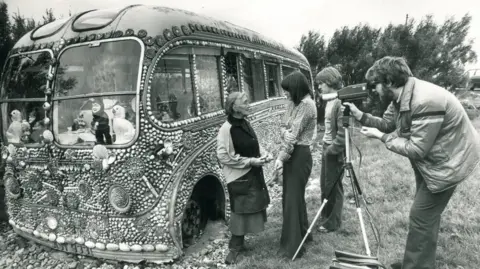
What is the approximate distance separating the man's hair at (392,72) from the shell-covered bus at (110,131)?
6.81 feet

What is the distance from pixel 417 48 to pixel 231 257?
37.2 feet

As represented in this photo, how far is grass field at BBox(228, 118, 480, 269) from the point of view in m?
3.60

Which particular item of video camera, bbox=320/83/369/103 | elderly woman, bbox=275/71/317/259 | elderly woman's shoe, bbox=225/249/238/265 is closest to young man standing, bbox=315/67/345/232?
elderly woman, bbox=275/71/317/259

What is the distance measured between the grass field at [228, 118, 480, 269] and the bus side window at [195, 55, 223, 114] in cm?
179

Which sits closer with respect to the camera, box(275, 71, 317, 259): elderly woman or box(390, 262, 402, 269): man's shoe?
box(390, 262, 402, 269): man's shoe

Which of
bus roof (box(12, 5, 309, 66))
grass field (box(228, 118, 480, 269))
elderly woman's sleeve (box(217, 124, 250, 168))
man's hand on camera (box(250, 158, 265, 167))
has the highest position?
bus roof (box(12, 5, 309, 66))

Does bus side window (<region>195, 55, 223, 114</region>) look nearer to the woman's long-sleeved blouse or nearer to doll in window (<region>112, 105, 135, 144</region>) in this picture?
doll in window (<region>112, 105, 135, 144</region>)

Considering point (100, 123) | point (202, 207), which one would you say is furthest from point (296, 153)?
point (100, 123)

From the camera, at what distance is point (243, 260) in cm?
377

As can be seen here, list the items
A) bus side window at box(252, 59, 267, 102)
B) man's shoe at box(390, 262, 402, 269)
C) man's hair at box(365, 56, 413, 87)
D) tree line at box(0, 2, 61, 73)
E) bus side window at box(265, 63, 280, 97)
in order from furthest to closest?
bus side window at box(265, 63, 280, 97) → bus side window at box(252, 59, 267, 102) → tree line at box(0, 2, 61, 73) → man's shoe at box(390, 262, 402, 269) → man's hair at box(365, 56, 413, 87)

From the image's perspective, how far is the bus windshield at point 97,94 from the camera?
3492 mm

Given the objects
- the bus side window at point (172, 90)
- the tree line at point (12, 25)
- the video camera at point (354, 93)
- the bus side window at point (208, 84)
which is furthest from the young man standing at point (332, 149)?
the tree line at point (12, 25)

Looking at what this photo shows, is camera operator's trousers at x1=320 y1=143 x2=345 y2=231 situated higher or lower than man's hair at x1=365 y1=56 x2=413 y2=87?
lower

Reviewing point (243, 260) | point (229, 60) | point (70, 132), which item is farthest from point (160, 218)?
point (229, 60)
